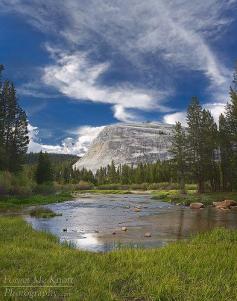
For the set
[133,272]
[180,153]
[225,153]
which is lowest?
[133,272]

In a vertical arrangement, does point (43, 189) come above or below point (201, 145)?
below

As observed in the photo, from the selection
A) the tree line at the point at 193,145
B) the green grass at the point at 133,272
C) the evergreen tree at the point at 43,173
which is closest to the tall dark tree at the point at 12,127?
the tree line at the point at 193,145

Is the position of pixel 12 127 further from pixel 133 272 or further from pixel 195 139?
pixel 133 272

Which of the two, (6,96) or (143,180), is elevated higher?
(6,96)

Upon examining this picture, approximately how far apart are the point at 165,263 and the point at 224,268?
1739 mm

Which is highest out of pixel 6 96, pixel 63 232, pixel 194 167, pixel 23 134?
pixel 6 96

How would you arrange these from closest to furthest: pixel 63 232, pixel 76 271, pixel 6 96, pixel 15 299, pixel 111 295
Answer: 1. pixel 15 299
2. pixel 111 295
3. pixel 76 271
4. pixel 63 232
5. pixel 6 96

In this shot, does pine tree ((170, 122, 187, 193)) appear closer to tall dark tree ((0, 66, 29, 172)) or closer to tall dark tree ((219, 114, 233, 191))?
tall dark tree ((219, 114, 233, 191))

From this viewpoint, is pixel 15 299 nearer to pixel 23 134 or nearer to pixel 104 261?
pixel 104 261

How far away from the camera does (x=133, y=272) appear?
1022 cm

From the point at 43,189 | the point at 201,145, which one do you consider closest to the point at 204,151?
the point at 201,145

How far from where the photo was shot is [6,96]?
67.6 meters

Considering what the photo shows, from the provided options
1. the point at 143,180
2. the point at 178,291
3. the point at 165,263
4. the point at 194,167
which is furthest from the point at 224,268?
the point at 143,180

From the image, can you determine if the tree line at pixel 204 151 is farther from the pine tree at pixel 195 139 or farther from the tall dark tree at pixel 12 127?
the tall dark tree at pixel 12 127
